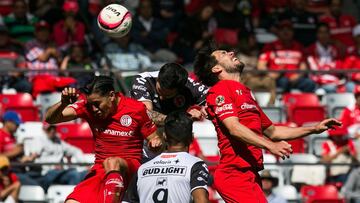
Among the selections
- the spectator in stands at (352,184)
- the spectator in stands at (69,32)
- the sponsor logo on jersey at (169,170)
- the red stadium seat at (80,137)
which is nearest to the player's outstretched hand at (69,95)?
the sponsor logo on jersey at (169,170)

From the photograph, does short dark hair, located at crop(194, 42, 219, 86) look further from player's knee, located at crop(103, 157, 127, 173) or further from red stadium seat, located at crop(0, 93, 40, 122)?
red stadium seat, located at crop(0, 93, 40, 122)

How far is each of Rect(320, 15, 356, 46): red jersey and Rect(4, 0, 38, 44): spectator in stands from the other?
16.2 ft

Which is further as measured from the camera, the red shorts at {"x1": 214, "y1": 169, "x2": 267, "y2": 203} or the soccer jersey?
the soccer jersey

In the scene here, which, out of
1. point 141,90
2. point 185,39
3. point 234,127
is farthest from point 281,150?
point 185,39

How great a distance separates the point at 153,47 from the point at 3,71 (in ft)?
10.3

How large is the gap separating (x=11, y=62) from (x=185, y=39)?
2.95 meters

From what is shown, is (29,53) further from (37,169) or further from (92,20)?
(37,169)

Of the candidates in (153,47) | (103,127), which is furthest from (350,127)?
(103,127)

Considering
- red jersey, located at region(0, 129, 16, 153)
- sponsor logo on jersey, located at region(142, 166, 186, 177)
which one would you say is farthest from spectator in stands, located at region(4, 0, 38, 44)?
sponsor logo on jersey, located at region(142, 166, 186, 177)

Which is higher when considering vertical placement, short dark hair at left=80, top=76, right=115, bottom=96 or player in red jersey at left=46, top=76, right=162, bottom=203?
short dark hair at left=80, top=76, right=115, bottom=96

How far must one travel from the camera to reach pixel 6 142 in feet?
50.3

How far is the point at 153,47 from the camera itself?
715 inches

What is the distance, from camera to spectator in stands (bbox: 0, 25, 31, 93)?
653 inches

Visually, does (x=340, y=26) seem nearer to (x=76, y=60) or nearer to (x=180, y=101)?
(x=76, y=60)
